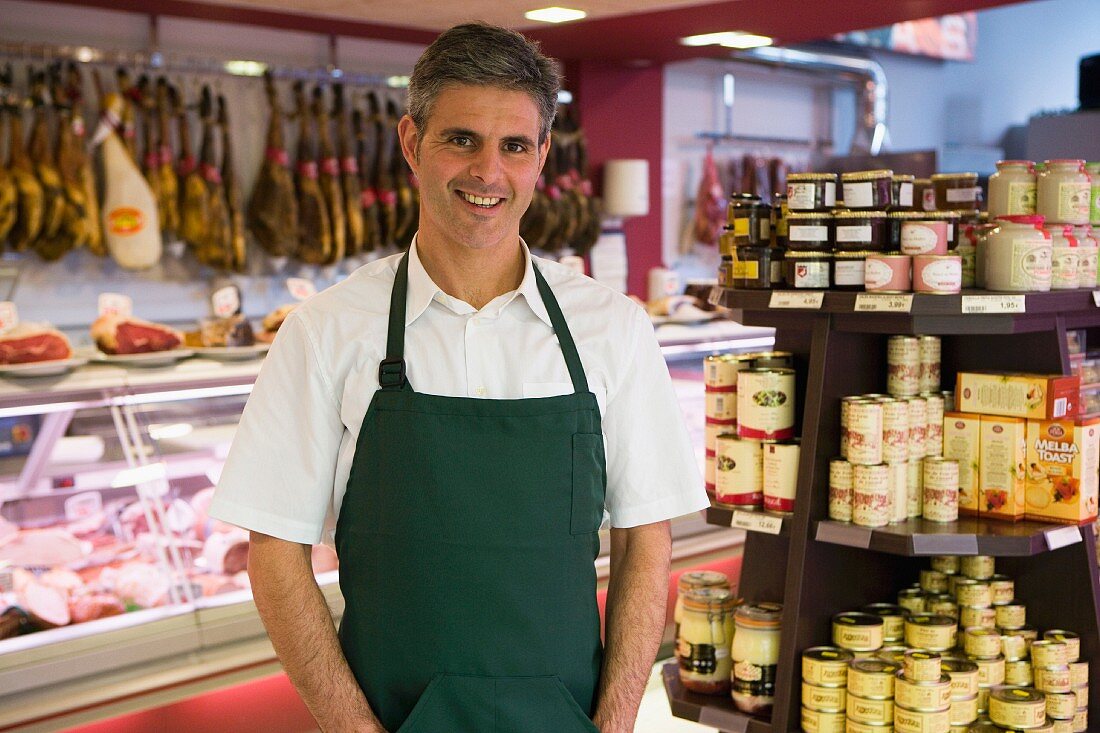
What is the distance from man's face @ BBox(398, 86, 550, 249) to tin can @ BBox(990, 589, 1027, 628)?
2.00 meters

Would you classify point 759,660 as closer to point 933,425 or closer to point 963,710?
point 963,710

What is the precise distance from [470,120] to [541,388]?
466 millimetres

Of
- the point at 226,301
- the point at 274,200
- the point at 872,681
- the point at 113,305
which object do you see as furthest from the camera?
the point at 274,200

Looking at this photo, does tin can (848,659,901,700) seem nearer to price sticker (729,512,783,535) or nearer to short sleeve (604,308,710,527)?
price sticker (729,512,783,535)

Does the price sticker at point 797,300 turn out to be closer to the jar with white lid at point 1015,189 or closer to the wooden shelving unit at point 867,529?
the wooden shelving unit at point 867,529

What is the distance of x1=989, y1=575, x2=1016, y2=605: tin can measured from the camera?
125 inches

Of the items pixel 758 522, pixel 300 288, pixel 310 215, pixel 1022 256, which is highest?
pixel 310 215

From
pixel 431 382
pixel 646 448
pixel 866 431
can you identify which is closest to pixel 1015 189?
pixel 866 431

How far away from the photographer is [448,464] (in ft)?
6.08

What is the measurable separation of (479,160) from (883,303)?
136cm

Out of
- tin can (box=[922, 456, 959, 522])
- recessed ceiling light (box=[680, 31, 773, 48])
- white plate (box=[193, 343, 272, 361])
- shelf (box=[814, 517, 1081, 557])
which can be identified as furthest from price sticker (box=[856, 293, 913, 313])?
recessed ceiling light (box=[680, 31, 773, 48])

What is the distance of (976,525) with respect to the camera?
2.95 metres

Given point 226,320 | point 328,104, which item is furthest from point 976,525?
point 328,104

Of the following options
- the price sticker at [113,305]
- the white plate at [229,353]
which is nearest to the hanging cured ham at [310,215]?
the price sticker at [113,305]
